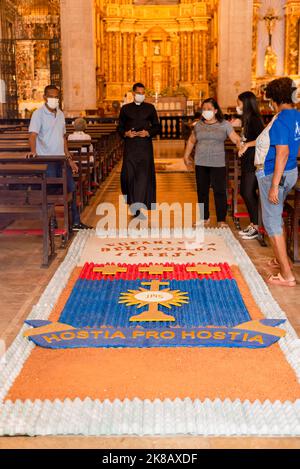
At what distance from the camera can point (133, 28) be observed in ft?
104

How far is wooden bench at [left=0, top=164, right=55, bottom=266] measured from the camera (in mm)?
6863

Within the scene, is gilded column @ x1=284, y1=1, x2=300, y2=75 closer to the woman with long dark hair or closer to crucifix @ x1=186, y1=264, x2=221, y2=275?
the woman with long dark hair

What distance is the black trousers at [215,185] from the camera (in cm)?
851

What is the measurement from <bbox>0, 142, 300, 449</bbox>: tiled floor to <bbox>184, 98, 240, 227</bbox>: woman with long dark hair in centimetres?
97

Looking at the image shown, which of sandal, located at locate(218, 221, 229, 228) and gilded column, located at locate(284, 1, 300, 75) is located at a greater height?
gilded column, located at locate(284, 1, 300, 75)

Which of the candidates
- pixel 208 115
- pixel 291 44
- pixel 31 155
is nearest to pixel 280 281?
pixel 208 115

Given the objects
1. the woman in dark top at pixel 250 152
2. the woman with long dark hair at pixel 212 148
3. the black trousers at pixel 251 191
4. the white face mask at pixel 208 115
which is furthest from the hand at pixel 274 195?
the white face mask at pixel 208 115

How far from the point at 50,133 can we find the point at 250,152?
229 centimetres

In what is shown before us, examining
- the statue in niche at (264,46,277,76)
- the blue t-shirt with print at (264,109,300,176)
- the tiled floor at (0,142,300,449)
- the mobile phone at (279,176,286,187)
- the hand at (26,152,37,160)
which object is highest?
the statue in niche at (264,46,277,76)

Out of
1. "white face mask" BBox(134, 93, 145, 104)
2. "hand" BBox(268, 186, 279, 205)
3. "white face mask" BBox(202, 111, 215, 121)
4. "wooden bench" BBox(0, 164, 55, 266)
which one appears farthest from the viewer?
"white face mask" BBox(134, 93, 145, 104)

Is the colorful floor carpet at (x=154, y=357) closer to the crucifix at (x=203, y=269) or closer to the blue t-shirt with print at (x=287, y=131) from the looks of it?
the crucifix at (x=203, y=269)

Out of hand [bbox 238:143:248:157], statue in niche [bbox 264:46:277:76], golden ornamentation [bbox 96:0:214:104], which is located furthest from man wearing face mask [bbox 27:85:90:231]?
golden ornamentation [bbox 96:0:214:104]

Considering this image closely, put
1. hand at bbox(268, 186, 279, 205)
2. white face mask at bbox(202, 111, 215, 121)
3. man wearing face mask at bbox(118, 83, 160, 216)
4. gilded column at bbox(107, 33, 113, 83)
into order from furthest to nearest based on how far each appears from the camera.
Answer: gilded column at bbox(107, 33, 113, 83) → man wearing face mask at bbox(118, 83, 160, 216) → white face mask at bbox(202, 111, 215, 121) → hand at bbox(268, 186, 279, 205)
